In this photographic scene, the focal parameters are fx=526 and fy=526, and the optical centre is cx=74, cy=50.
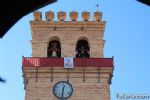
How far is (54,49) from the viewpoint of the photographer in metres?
40.3

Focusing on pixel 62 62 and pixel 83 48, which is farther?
pixel 83 48

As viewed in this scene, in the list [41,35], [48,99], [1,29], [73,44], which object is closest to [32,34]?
[41,35]

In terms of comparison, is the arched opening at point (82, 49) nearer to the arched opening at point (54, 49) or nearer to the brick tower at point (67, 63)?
the brick tower at point (67, 63)

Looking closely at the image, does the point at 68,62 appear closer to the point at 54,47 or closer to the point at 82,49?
the point at 54,47

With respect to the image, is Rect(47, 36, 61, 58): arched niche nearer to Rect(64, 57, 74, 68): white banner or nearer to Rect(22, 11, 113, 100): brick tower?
Rect(22, 11, 113, 100): brick tower

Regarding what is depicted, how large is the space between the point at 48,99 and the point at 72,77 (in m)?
2.39

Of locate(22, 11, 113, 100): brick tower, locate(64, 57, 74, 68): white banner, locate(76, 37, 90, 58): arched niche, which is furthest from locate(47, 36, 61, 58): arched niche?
locate(76, 37, 90, 58): arched niche

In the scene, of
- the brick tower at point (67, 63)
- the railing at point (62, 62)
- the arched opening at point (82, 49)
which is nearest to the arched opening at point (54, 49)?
the brick tower at point (67, 63)

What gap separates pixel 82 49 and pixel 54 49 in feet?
7.13

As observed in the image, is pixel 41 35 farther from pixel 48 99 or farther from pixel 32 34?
pixel 48 99

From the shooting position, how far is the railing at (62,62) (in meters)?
37.6

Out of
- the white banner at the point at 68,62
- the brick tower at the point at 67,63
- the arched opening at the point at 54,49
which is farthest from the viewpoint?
the arched opening at the point at 54,49

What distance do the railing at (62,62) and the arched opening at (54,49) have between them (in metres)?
1.14

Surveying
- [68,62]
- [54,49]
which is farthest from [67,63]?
[54,49]
